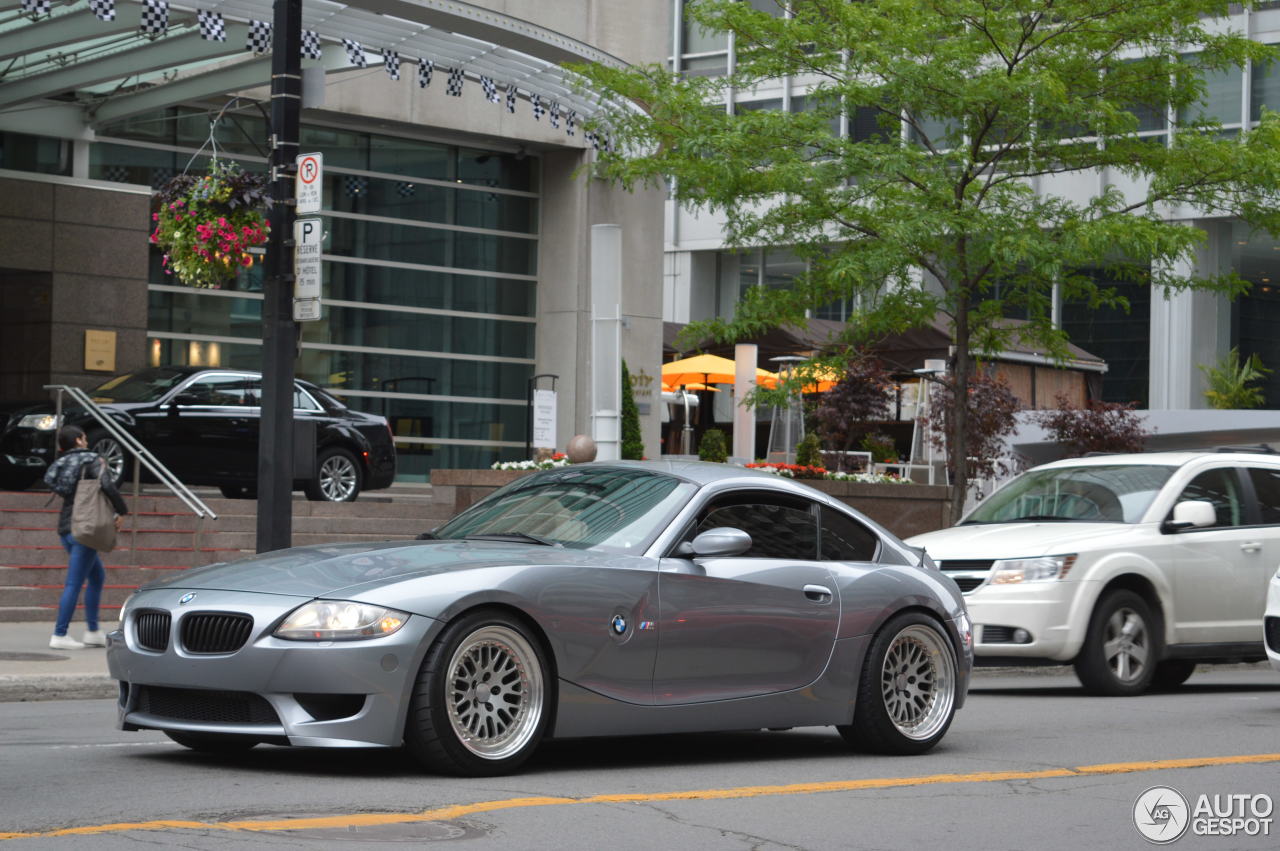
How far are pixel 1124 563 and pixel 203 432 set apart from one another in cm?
→ 1176

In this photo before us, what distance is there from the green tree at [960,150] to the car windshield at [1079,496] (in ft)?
13.4

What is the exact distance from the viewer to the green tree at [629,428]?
25125 millimetres

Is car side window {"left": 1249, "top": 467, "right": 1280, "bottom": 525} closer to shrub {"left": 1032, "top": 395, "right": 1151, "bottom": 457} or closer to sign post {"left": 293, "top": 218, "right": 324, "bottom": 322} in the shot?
sign post {"left": 293, "top": 218, "right": 324, "bottom": 322}

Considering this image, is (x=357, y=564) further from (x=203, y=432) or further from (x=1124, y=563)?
(x=203, y=432)

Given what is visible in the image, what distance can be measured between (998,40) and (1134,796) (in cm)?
1226

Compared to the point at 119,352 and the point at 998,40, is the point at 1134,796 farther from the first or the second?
the point at 119,352

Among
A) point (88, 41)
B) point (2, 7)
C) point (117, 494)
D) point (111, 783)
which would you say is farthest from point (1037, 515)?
point (88, 41)

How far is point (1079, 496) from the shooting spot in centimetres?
1398

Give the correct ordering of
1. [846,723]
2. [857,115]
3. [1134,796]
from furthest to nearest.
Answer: [857,115]
[846,723]
[1134,796]

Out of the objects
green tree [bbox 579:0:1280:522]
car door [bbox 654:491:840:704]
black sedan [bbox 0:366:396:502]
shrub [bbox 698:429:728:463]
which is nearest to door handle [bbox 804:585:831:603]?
car door [bbox 654:491:840:704]

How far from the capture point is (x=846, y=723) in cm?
887

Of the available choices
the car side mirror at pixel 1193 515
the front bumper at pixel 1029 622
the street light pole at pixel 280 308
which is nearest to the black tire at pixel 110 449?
the street light pole at pixel 280 308

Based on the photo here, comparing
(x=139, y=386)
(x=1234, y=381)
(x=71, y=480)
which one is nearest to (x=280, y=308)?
(x=71, y=480)

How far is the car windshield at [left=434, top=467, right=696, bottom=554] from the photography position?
8.30m
